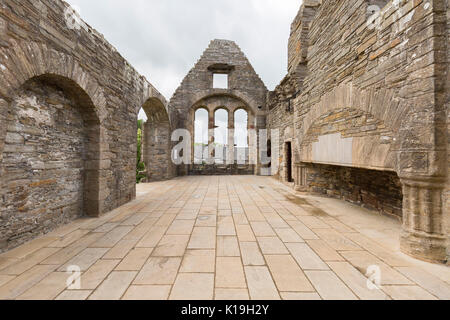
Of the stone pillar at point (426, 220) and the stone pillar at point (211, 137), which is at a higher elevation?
the stone pillar at point (211, 137)

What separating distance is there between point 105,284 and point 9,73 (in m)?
2.64

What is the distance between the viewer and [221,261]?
2334mm

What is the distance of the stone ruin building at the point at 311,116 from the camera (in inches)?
90.0

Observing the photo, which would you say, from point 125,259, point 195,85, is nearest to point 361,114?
point 125,259

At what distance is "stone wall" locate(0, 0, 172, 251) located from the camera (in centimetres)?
247

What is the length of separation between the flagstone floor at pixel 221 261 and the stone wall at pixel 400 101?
0.70 meters

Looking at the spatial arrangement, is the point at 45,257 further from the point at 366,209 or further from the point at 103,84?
the point at 366,209

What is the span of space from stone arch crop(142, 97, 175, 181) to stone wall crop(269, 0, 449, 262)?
7.90 meters

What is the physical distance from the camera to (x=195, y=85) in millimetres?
12758
